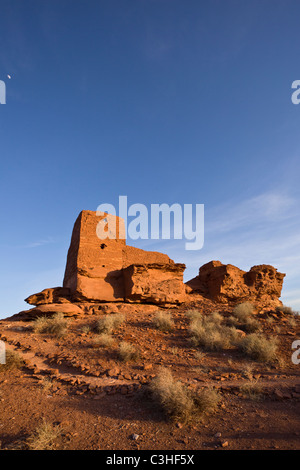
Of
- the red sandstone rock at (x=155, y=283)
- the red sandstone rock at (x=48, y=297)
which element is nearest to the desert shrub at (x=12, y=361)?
the red sandstone rock at (x=48, y=297)

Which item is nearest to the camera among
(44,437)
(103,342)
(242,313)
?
(44,437)

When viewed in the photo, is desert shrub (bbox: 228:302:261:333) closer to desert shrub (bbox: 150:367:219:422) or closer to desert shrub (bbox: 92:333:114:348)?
desert shrub (bbox: 92:333:114:348)

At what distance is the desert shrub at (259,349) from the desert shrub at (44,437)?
6.00 metres

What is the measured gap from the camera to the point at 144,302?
562 inches

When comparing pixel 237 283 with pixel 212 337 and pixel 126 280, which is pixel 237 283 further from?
pixel 212 337

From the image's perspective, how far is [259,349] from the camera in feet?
25.6

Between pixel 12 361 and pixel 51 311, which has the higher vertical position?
pixel 51 311

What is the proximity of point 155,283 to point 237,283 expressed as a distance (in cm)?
577

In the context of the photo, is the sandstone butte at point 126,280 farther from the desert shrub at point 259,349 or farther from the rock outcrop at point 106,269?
the desert shrub at point 259,349

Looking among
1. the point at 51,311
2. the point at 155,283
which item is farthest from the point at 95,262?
the point at 155,283

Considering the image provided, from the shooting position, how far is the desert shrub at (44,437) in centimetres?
369

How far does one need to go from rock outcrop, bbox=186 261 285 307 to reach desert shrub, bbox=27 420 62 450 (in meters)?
13.1

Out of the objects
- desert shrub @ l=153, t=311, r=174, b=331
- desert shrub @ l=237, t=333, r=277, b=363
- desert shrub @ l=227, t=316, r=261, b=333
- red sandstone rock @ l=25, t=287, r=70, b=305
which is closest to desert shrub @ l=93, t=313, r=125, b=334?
desert shrub @ l=153, t=311, r=174, b=331
